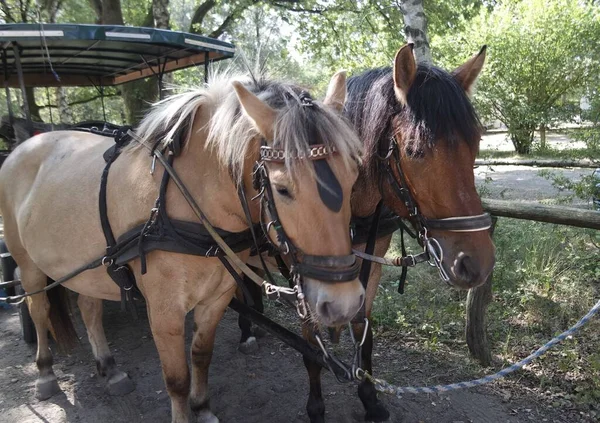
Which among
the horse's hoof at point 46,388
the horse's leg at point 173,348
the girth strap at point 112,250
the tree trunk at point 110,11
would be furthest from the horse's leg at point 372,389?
the tree trunk at point 110,11

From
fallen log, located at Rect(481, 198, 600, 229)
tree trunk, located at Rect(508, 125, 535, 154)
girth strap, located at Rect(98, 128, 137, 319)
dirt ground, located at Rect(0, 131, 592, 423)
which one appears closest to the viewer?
girth strap, located at Rect(98, 128, 137, 319)

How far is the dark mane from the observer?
1.84 m

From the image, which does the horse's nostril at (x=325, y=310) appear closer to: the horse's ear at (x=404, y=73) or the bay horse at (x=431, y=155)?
the bay horse at (x=431, y=155)

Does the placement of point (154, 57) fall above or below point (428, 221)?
above

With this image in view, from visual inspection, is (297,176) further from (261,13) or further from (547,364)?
(261,13)

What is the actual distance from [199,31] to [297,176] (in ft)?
38.1

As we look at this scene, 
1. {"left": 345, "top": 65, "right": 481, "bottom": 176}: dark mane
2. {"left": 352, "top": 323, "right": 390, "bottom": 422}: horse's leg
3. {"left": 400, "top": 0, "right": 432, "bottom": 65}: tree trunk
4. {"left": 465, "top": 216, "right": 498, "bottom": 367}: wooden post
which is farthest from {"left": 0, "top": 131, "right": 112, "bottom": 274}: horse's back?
{"left": 400, "top": 0, "right": 432, "bottom": 65}: tree trunk

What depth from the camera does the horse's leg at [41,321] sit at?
3.20 m

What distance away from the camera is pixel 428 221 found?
186 centimetres

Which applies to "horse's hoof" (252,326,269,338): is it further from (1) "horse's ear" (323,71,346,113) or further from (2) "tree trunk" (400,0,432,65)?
(2) "tree trunk" (400,0,432,65)

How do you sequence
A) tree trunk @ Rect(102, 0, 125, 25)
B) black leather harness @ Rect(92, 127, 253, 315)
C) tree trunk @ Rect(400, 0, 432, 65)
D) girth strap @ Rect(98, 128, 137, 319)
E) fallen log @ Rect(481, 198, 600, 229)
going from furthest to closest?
tree trunk @ Rect(102, 0, 125, 25) → tree trunk @ Rect(400, 0, 432, 65) → fallen log @ Rect(481, 198, 600, 229) → girth strap @ Rect(98, 128, 137, 319) → black leather harness @ Rect(92, 127, 253, 315)

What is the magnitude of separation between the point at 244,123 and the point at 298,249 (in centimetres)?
58

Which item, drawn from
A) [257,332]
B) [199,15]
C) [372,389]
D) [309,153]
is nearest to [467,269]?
[309,153]

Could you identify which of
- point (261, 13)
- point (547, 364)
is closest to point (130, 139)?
point (547, 364)
